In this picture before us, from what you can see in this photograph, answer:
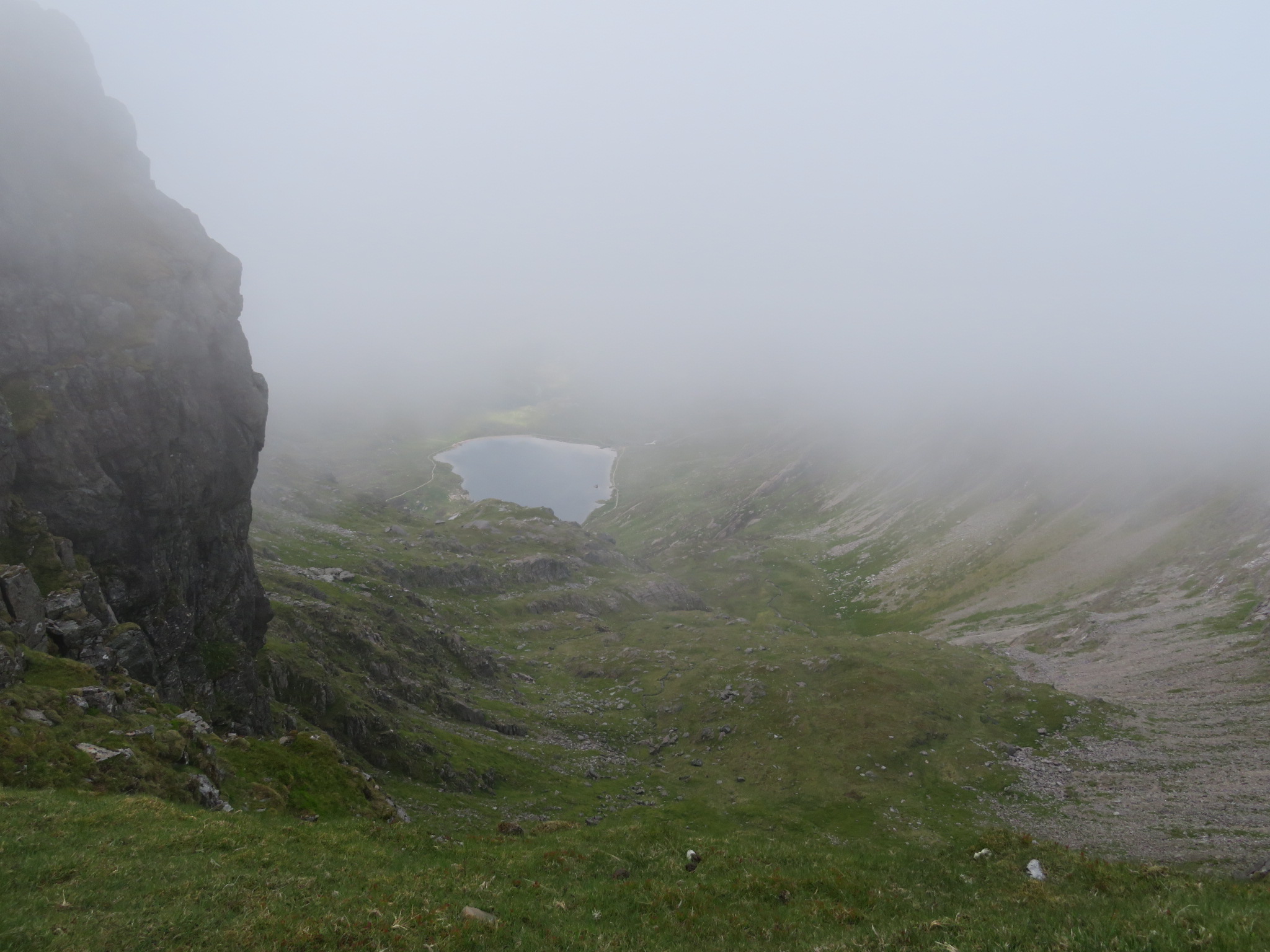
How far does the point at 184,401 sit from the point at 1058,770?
104232 millimetres

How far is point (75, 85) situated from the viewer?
71.2 meters

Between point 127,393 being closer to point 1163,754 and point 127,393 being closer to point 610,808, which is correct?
point 610,808

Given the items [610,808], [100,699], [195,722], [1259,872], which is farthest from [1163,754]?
[100,699]

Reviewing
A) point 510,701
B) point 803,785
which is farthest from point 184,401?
point 803,785

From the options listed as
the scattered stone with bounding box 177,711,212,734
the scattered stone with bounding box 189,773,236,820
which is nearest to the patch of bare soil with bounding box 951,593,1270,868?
the scattered stone with bounding box 189,773,236,820

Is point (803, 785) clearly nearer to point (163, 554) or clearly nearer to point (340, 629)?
point (340, 629)

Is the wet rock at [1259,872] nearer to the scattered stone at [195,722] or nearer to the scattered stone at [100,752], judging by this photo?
the scattered stone at [100,752]

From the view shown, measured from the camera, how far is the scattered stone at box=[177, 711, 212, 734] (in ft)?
109

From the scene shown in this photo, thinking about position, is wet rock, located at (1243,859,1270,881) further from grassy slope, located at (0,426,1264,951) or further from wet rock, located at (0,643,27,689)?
wet rock, located at (0,643,27,689)

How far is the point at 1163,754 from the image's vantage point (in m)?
79.8

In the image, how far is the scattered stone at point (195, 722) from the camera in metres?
33.1

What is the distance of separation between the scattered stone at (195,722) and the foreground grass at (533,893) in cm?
968

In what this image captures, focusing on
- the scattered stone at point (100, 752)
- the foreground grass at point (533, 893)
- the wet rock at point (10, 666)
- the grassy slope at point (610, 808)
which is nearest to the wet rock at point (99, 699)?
the wet rock at point (10, 666)

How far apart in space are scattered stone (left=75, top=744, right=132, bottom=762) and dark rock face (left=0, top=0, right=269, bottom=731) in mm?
14947
